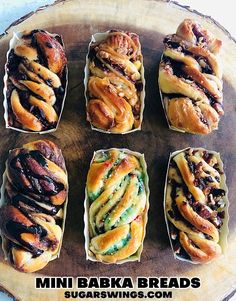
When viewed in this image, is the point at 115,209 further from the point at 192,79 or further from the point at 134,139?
the point at 192,79

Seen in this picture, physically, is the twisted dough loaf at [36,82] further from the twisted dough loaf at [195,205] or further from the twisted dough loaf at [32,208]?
the twisted dough loaf at [195,205]

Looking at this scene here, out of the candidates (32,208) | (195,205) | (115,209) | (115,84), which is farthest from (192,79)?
(32,208)

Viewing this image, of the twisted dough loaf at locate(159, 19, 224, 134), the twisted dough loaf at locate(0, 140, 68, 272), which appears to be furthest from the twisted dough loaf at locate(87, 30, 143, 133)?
the twisted dough loaf at locate(0, 140, 68, 272)

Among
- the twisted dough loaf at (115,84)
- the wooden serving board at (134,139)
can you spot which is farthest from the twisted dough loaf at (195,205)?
the twisted dough loaf at (115,84)

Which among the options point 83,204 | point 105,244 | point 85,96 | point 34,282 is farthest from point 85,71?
point 34,282

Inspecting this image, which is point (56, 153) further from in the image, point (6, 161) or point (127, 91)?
point (127, 91)
